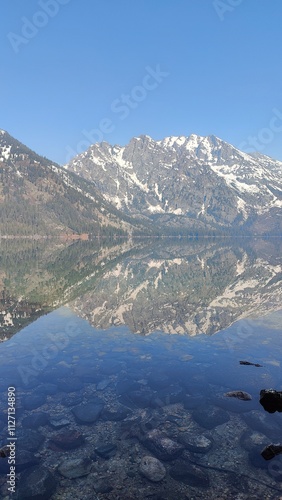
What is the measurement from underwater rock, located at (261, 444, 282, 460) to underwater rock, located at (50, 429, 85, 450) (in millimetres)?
9147

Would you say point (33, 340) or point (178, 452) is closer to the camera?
point (178, 452)

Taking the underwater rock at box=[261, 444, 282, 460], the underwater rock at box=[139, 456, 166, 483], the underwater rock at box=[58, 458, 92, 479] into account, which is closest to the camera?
the underwater rock at box=[139, 456, 166, 483]

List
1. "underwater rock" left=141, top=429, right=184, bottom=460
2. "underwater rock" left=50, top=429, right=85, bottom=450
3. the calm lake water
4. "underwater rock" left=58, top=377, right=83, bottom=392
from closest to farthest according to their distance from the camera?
1. the calm lake water
2. "underwater rock" left=141, top=429, right=184, bottom=460
3. "underwater rock" left=50, top=429, right=85, bottom=450
4. "underwater rock" left=58, top=377, right=83, bottom=392

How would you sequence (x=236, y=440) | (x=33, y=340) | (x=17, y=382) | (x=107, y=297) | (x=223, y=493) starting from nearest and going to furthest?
1. (x=223, y=493)
2. (x=236, y=440)
3. (x=17, y=382)
4. (x=33, y=340)
5. (x=107, y=297)

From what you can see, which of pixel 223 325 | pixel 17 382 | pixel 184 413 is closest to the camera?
pixel 184 413

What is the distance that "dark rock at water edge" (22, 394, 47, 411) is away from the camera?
70.1 ft

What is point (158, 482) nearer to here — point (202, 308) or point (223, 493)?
point (223, 493)

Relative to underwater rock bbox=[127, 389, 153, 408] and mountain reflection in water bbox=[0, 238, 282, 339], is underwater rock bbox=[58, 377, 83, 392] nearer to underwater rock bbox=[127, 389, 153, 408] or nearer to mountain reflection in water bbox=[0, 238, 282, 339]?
underwater rock bbox=[127, 389, 153, 408]

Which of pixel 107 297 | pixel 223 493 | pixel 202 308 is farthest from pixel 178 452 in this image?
pixel 107 297

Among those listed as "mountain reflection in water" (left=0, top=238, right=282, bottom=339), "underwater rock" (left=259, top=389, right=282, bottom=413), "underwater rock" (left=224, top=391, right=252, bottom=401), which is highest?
"mountain reflection in water" (left=0, top=238, right=282, bottom=339)

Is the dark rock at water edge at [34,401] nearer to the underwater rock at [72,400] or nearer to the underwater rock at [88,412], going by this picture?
the underwater rock at [72,400]

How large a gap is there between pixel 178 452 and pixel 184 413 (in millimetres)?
4081

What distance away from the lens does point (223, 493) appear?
1410 cm

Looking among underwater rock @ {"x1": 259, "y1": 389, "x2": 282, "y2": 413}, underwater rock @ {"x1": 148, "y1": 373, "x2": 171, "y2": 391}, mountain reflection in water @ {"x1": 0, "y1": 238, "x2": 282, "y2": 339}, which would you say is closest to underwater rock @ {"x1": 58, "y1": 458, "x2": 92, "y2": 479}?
underwater rock @ {"x1": 148, "y1": 373, "x2": 171, "y2": 391}
